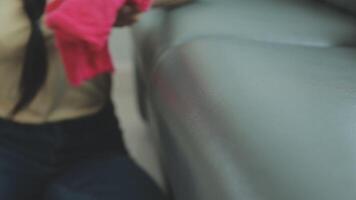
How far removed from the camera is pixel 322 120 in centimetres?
39

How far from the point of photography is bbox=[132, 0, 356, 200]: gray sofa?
1.14 ft

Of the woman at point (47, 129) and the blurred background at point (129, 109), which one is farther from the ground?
the woman at point (47, 129)

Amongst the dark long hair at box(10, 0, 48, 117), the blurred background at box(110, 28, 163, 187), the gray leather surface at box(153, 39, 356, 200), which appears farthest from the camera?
the blurred background at box(110, 28, 163, 187)

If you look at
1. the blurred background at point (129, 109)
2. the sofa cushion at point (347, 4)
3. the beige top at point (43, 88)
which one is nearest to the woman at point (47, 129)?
the beige top at point (43, 88)

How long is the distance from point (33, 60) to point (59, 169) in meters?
0.17

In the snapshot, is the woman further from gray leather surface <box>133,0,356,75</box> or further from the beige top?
gray leather surface <box>133,0,356,75</box>

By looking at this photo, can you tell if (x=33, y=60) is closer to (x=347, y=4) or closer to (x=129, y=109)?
(x=347, y=4)

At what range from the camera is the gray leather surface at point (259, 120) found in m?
0.34

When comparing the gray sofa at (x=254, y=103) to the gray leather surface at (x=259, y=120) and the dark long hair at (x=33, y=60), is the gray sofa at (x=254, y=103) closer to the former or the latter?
the gray leather surface at (x=259, y=120)

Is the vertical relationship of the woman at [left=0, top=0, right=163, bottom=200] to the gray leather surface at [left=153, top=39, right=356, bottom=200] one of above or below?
below

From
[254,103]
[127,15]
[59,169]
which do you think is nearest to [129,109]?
[59,169]

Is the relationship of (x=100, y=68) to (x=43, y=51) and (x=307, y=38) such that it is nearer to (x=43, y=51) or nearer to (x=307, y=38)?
(x=43, y=51)

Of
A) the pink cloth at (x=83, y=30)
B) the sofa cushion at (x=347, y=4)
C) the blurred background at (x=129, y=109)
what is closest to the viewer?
the pink cloth at (x=83, y=30)

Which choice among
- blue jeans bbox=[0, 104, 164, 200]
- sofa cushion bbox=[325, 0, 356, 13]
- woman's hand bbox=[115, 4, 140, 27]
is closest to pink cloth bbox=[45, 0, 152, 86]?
woman's hand bbox=[115, 4, 140, 27]
